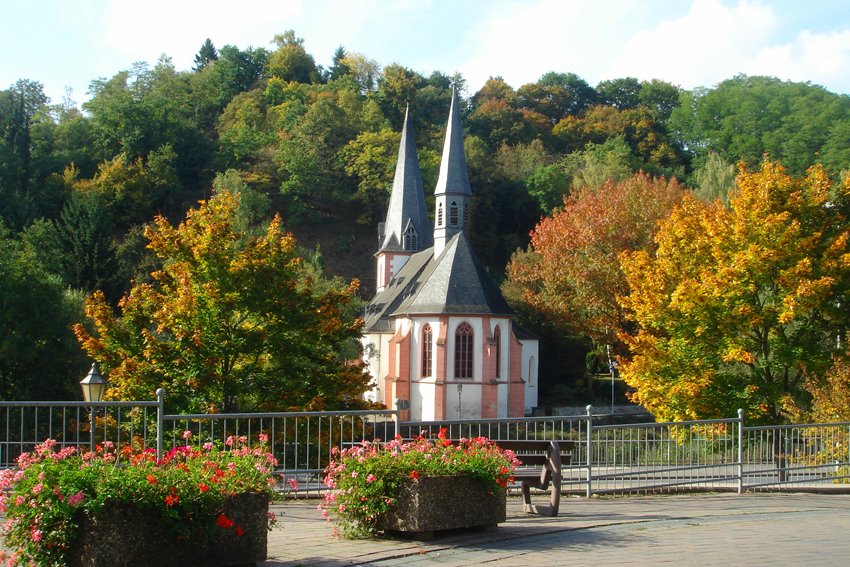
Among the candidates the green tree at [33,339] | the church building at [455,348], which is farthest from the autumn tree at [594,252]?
the green tree at [33,339]

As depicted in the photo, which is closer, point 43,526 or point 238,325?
point 43,526

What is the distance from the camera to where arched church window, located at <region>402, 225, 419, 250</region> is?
2448 inches

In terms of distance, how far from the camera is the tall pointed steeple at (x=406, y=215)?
204 ft

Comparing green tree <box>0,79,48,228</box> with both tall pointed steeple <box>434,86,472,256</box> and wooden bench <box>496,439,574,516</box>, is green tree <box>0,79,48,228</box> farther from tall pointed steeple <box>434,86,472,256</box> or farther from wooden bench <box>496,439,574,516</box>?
wooden bench <box>496,439,574,516</box>

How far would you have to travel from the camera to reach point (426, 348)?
47.8 m

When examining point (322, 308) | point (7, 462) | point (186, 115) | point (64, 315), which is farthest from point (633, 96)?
point (7, 462)

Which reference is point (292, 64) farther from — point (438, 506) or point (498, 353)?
point (438, 506)

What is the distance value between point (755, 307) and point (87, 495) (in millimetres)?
21466

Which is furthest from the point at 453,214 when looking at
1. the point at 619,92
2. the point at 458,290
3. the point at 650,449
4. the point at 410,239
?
the point at 619,92

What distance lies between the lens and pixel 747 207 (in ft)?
83.7

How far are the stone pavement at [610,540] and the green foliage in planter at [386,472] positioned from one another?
0.82 feet

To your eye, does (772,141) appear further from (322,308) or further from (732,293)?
(322,308)

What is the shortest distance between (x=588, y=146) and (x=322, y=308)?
6356 cm

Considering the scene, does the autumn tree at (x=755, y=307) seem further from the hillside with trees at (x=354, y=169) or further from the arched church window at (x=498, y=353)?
the arched church window at (x=498, y=353)
